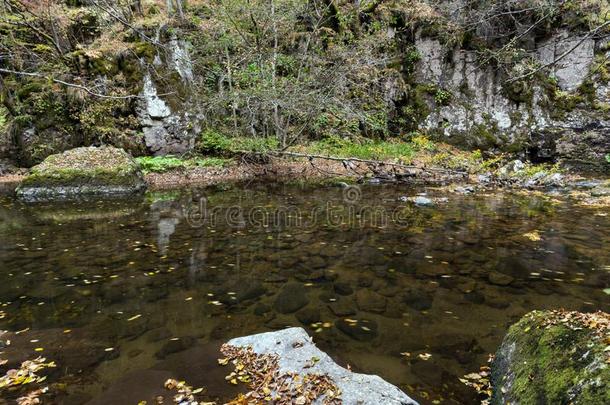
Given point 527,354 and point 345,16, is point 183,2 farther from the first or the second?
point 527,354

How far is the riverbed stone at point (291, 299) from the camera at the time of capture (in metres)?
4.21

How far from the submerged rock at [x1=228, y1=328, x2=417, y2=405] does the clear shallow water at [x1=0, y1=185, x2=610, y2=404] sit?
1.40ft

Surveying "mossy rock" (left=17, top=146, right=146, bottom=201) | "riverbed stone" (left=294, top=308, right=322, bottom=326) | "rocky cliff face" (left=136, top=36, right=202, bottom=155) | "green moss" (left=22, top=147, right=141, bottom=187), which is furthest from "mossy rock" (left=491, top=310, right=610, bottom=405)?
"rocky cliff face" (left=136, top=36, right=202, bottom=155)

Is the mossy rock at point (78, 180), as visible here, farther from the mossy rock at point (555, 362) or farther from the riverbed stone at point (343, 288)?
the mossy rock at point (555, 362)

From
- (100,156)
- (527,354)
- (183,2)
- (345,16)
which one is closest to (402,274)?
(527,354)

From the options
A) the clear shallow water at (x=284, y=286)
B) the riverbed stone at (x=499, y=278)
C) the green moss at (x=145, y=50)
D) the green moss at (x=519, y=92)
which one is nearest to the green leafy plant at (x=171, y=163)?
the green moss at (x=145, y=50)

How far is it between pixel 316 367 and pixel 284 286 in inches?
80.6

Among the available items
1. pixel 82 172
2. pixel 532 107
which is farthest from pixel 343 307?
pixel 532 107

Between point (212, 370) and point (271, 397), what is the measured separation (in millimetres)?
706

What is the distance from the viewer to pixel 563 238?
6.41 meters

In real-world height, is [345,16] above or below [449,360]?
above

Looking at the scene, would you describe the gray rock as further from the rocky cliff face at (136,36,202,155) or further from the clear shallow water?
the rocky cliff face at (136,36,202,155)

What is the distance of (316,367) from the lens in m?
2.76

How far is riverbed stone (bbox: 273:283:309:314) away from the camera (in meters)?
4.21
